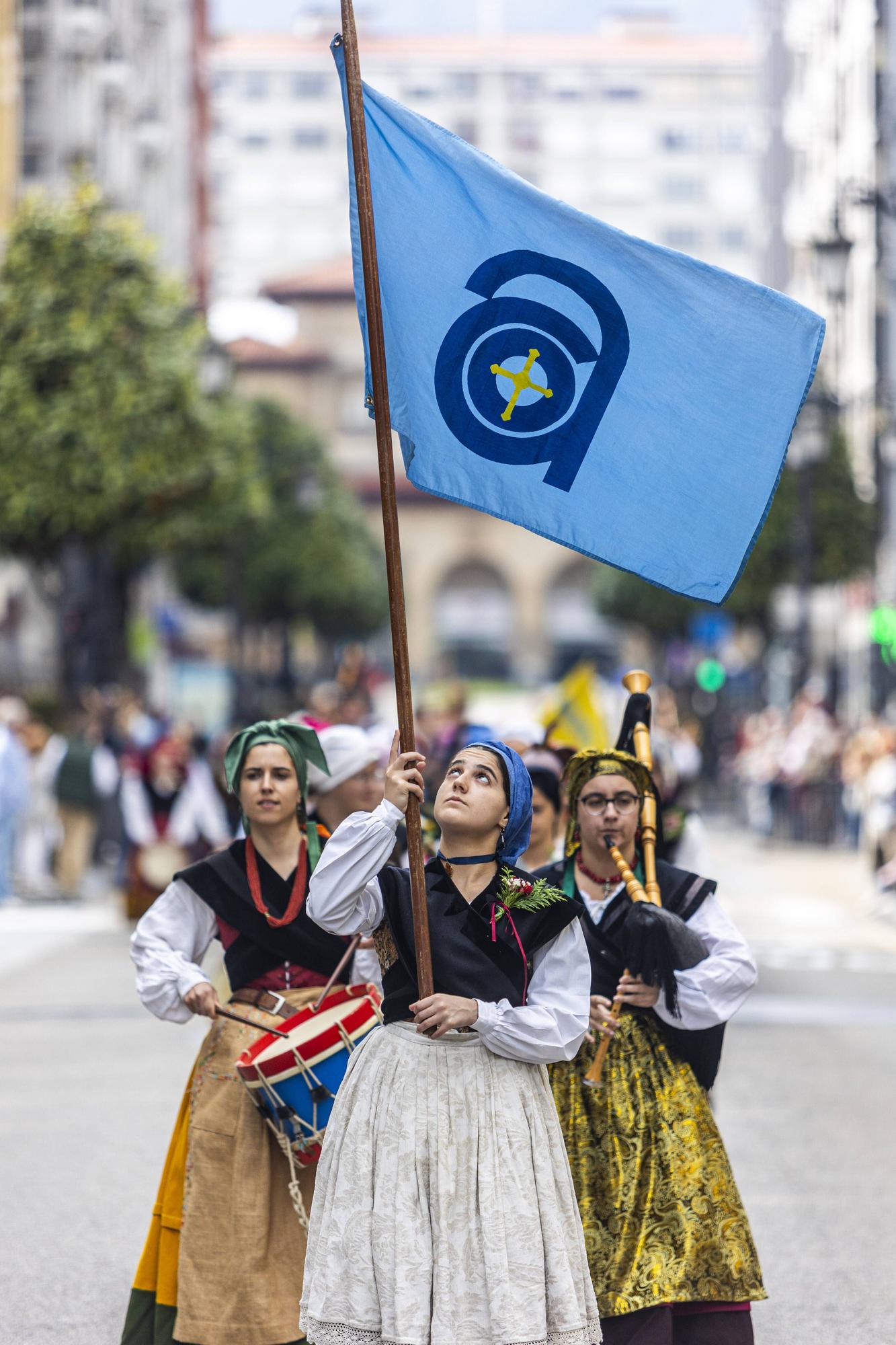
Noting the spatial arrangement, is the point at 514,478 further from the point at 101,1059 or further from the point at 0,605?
the point at 0,605

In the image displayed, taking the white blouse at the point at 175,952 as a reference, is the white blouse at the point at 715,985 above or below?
below

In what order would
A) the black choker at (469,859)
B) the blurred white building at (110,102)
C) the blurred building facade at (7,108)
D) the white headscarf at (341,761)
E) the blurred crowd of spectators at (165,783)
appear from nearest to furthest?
1. the black choker at (469,859)
2. the white headscarf at (341,761)
3. the blurred crowd of spectators at (165,783)
4. the blurred building facade at (7,108)
5. the blurred white building at (110,102)

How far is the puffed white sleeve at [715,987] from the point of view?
5.72 meters

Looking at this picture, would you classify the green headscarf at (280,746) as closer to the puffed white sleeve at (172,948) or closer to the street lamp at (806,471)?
the puffed white sleeve at (172,948)

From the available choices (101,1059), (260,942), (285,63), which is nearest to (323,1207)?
(260,942)

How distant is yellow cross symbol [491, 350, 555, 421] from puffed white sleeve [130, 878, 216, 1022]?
4.97ft

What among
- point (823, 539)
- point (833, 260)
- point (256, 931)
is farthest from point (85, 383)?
point (256, 931)

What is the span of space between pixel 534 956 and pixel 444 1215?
638mm

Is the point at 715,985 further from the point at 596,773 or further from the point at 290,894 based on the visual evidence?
the point at 290,894

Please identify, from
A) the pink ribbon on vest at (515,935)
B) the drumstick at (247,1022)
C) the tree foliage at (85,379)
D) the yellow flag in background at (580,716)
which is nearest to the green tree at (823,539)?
the tree foliage at (85,379)

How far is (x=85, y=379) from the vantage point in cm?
2909

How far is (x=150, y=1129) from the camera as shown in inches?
393

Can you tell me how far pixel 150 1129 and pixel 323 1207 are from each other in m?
5.43

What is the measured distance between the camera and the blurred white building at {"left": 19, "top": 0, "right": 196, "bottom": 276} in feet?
147
